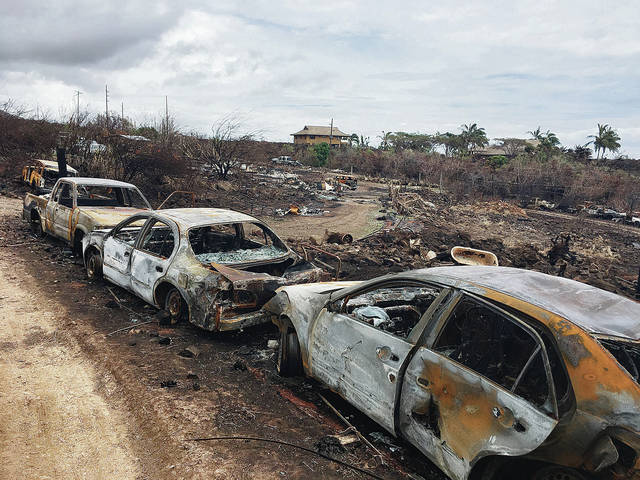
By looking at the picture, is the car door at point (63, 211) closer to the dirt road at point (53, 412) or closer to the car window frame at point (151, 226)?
the dirt road at point (53, 412)

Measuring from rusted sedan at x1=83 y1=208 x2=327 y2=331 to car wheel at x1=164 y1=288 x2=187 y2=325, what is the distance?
0.04ft

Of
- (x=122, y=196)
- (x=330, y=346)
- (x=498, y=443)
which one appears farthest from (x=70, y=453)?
(x=122, y=196)

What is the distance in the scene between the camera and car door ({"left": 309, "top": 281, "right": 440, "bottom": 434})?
3219mm

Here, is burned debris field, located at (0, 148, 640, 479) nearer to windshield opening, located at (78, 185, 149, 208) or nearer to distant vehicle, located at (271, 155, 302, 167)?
windshield opening, located at (78, 185, 149, 208)

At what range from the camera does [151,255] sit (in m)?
5.82

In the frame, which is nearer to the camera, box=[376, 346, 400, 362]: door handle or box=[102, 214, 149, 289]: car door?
box=[376, 346, 400, 362]: door handle

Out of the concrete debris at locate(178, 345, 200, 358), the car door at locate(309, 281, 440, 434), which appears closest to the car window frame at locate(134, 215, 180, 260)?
the concrete debris at locate(178, 345, 200, 358)

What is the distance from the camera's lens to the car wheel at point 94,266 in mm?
7113

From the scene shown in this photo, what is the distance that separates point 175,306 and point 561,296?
14.2 feet

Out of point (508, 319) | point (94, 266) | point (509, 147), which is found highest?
point (509, 147)

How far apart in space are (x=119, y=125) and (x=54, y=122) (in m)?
4.01

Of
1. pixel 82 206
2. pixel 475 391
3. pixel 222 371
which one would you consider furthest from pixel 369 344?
pixel 82 206

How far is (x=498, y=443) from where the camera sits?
97.1 inches

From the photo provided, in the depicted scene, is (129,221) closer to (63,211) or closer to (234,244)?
(234,244)
